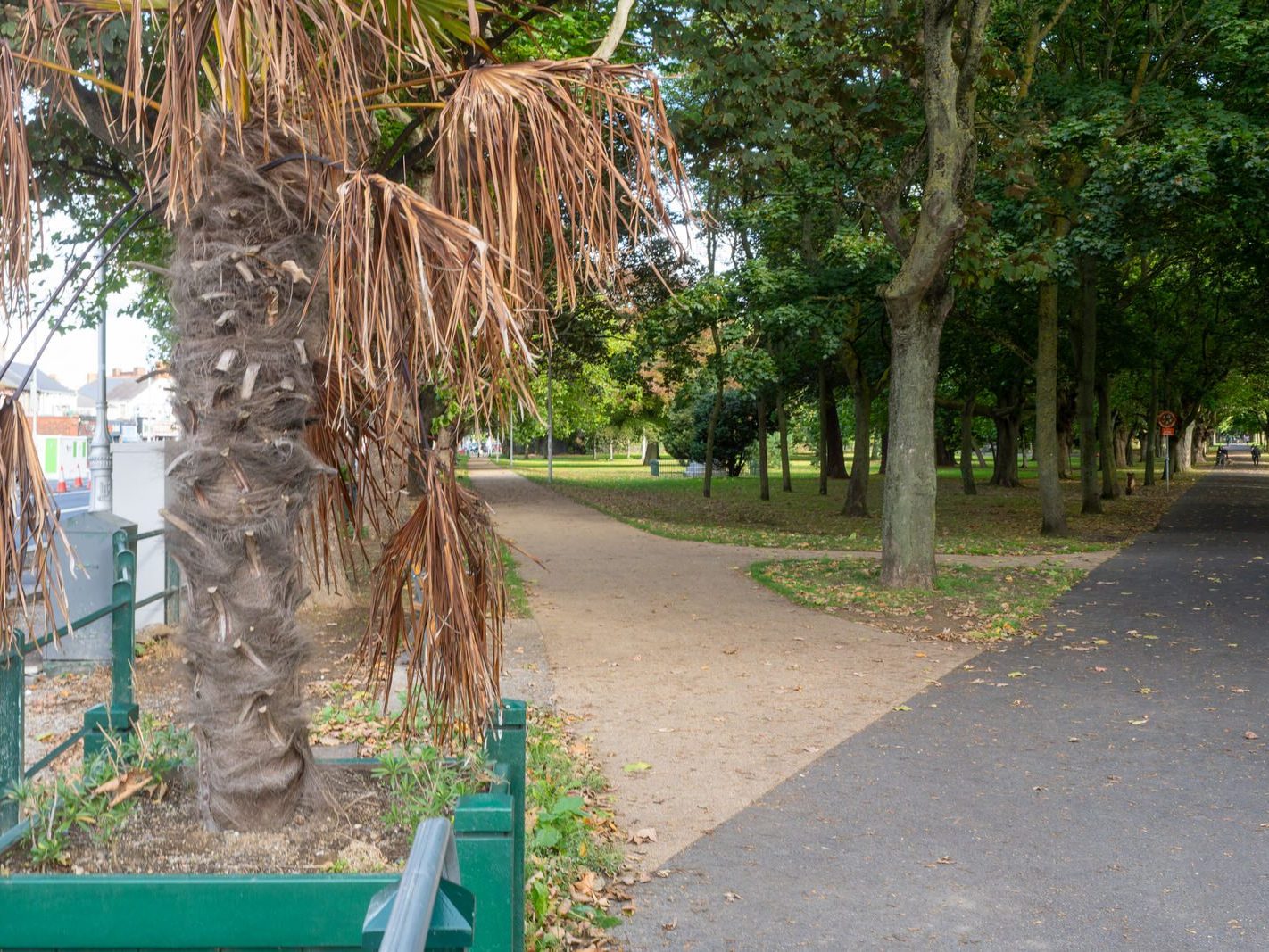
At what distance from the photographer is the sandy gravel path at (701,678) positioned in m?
6.30

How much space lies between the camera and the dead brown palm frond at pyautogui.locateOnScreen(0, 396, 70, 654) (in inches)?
106

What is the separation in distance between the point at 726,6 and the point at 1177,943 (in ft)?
23.5

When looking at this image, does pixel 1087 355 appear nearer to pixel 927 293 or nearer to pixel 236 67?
pixel 927 293

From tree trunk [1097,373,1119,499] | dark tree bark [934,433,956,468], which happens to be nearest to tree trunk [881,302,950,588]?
tree trunk [1097,373,1119,499]

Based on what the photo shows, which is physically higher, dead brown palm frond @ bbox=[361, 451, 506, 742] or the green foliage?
the green foliage

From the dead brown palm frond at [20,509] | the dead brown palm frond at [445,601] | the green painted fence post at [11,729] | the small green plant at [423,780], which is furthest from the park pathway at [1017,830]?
the dead brown palm frond at [20,509]

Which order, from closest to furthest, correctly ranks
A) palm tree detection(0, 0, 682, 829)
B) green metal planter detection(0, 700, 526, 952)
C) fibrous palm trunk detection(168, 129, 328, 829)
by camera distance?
green metal planter detection(0, 700, 526, 952)
palm tree detection(0, 0, 682, 829)
fibrous palm trunk detection(168, 129, 328, 829)

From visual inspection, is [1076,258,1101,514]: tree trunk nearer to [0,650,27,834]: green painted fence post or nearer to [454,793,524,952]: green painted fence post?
[0,650,27,834]: green painted fence post

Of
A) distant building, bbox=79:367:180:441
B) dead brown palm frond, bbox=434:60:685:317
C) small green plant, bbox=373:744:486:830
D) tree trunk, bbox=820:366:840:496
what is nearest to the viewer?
dead brown palm frond, bbox=434:60:685:317

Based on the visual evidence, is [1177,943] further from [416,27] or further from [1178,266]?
[1178,266]

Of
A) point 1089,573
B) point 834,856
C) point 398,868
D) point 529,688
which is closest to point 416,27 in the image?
point 398,868

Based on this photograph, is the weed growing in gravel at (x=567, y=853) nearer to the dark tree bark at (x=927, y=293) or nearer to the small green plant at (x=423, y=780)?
the small green plant at (x=423, y=780)

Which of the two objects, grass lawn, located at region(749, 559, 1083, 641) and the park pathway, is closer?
the park pathway

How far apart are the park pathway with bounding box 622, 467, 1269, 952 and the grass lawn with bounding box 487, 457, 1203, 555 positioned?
10.3m
